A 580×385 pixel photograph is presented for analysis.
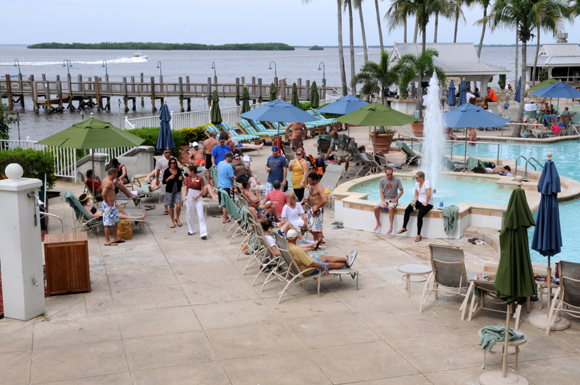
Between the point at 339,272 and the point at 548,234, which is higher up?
the point at 548,234

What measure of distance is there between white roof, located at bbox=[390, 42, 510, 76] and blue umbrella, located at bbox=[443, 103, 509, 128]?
20680mm

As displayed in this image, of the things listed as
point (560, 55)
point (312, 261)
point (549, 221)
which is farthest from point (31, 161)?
point (560, 55)

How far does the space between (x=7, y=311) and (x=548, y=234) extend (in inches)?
272

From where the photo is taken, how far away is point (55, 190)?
15172 millimetres

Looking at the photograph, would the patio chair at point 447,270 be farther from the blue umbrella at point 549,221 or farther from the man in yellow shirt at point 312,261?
the man in yellow shirt at point 312,261

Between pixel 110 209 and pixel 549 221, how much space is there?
7138 mm

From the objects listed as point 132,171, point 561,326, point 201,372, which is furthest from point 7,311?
point 132,171

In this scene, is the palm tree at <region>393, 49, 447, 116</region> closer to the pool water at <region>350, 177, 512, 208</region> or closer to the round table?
the pool water at <region>350, 177, 512, 208</region>

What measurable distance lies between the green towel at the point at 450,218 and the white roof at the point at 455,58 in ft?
87.5

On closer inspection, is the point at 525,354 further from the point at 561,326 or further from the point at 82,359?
the point at 82,359

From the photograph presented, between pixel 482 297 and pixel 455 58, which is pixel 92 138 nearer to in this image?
pixel 482 297

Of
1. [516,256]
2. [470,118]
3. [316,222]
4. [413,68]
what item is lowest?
[316,222]

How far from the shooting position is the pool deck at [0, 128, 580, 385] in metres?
6.13

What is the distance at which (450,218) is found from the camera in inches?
437
